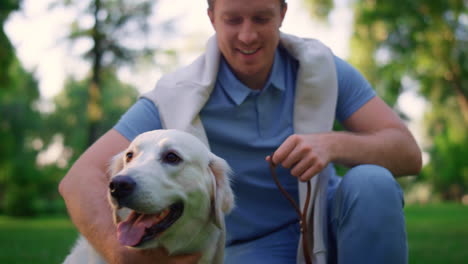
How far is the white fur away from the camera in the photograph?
7.64 feet

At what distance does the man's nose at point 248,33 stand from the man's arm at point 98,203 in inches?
36.4

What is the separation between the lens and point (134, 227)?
2.23 m

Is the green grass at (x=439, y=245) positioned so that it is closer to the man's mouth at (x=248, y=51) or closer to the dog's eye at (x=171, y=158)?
the man's mouth at (x=248, y=51)

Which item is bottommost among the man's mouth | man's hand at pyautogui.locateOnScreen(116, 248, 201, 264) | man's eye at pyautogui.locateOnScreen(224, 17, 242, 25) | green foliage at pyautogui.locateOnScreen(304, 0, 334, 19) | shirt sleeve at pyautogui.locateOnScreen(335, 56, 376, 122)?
green foliage at pyautogui.locateOnScreen(304, 0, 334, 19)

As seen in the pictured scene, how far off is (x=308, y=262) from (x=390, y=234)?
20.3 inches

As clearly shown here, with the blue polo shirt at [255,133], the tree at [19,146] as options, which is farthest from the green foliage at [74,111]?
the blue polo shirt at [255,133]

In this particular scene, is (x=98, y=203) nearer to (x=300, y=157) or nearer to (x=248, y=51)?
(x=300, y=157)

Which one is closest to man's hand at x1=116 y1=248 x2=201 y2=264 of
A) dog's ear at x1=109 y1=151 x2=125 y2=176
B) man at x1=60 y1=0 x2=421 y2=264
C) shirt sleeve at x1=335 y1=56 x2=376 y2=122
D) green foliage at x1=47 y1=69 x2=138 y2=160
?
man at x1=60 y1=0 x2=421 y2=264

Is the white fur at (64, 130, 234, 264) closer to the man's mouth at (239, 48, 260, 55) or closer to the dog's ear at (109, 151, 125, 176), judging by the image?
the dog's ear at (109, 151, 125, 176)

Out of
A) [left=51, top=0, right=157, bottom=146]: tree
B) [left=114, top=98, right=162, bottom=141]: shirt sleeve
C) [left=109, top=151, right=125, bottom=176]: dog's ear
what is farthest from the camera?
[left=51, top=0, right=157, bottom=146]: tree

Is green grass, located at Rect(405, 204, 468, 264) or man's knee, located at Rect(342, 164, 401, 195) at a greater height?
man's knee, located at Rect(342, 164, 401, 195)

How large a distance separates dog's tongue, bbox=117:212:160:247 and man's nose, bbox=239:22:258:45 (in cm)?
117

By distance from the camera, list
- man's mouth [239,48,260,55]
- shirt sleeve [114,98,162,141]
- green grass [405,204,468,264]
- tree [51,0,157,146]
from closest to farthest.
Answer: shirt sleeve [114,98,162,141]
man's mouth [239,48,260,55]
green grass [405,204,468,264]
tree [51,0,157,146]

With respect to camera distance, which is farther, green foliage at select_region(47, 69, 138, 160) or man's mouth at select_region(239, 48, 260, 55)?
green foliage at select_region(47, 69, 138, 160)
